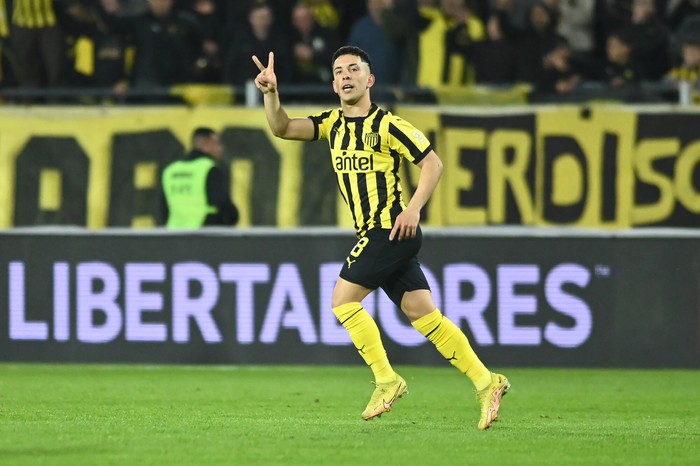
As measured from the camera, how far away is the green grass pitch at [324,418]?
6.83m

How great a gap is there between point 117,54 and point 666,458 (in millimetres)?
9327

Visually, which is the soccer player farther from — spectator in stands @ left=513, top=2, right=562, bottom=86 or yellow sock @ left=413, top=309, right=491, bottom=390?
spectator in stands @ left=513, top=2, right=562, bottom=86

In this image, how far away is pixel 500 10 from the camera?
15055 mm

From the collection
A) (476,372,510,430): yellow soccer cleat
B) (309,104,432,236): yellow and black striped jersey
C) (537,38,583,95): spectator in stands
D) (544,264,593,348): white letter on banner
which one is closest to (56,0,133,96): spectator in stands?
(537,38,583,95): spectator in stands

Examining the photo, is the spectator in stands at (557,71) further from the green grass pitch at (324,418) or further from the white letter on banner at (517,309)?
the green grass pitch at (324,418)

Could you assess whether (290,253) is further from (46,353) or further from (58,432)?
(58,432)

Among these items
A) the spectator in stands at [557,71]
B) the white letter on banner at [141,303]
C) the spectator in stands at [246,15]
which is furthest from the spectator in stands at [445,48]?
the white letter on banner at [141,303]

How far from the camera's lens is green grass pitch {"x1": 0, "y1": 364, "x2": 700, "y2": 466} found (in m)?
6.83

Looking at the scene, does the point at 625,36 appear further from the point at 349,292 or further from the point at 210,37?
the point at 349,292

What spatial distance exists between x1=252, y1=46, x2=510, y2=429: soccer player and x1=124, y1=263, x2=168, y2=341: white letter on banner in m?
4.87

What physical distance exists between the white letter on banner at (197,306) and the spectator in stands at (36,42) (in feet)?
10.2

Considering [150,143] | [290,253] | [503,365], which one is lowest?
[503,365]

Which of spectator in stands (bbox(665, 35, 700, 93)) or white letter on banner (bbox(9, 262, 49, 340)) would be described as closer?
white letter on banner (bbox(9, 262, 49, 340))

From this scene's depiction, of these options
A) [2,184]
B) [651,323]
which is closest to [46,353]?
[2,184]
